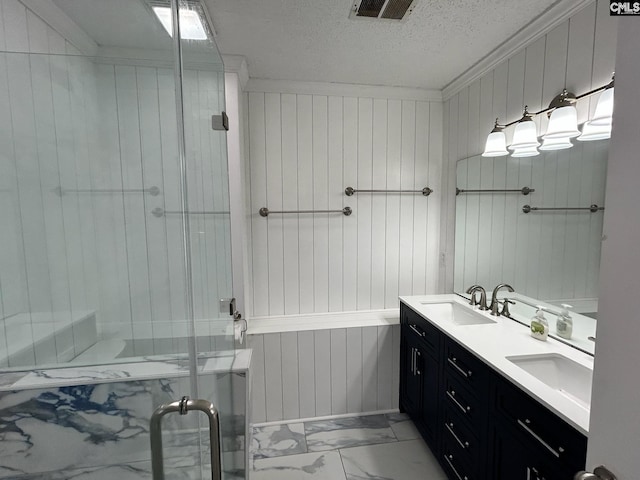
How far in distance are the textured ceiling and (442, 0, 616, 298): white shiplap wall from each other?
17 centimetres

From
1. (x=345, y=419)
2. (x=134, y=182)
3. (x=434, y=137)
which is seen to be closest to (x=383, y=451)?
(x=345, y=419)

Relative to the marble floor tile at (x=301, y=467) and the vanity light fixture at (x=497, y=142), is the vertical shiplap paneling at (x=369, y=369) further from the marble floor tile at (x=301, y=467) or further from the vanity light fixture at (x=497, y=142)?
the vanity light fixture at (x=497, y=142)

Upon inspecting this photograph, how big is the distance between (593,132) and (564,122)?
128 millimetres

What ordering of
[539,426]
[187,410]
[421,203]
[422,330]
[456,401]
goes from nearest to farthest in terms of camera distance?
[187,410] → [539,426] → [456,401] → [422,330] → [421,203]

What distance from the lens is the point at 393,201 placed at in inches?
99.6

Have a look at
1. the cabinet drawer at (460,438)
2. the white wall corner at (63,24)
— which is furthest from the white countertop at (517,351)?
the white wall corner at (63,24)

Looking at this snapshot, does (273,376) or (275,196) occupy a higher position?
(275,196)

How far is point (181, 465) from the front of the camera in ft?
3.82

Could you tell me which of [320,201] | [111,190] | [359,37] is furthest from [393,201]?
[111,190]

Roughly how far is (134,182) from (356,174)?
1592mm

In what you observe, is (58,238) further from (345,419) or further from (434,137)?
(434,137)

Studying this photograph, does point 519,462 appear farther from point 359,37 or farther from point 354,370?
point 359,37

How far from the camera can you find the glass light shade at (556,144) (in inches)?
58.4

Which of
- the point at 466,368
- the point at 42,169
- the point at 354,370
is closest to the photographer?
the point at 42,169
